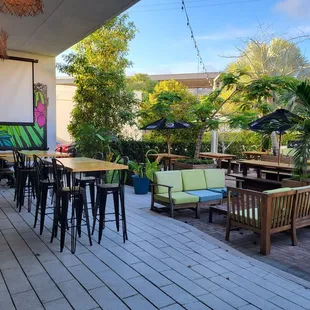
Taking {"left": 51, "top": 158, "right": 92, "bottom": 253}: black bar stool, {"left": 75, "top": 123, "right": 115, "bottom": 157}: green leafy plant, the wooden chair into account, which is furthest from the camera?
{"left": 75, "top": 123, "right": 115, "bottom": 157}: green leafy plant

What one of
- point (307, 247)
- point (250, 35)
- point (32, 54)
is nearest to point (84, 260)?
Result: point (307, 247)

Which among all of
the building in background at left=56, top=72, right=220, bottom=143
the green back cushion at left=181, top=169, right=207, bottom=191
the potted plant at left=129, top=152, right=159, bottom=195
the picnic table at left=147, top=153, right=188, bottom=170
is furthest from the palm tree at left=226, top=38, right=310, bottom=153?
the green back cushion at left=181, top=169, right=207, bottom=191

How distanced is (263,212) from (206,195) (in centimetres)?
160

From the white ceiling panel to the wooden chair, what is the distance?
336 centimetres

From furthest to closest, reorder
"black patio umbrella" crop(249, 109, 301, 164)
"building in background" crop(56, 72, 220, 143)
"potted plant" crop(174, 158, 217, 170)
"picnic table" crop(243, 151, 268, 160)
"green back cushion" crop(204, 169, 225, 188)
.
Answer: "building in background" crop(56, 72, 220, 143)
"picnic table" crop(243, 151, 268, 160)
"potted plant" crop(174, 158, 217, 170)
"green back cushion" crop(204, 169, 225, 188)
"black patio umbrella" crop(249, 109, 301, 164)

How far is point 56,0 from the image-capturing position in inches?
198

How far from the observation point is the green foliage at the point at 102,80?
32.5 feet

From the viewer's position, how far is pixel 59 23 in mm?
6191

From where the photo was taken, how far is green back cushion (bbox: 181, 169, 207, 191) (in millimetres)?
5785

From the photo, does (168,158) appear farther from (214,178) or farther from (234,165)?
(214,178)

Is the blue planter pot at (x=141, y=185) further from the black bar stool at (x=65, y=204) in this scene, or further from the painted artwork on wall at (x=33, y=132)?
the painted artwork on wall at (x=33, y=132)

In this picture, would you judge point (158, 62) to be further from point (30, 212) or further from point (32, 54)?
point (30, 212)

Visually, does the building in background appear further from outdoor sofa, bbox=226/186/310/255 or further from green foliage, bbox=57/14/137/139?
outdoor sofa, bbox=226/186/310/255

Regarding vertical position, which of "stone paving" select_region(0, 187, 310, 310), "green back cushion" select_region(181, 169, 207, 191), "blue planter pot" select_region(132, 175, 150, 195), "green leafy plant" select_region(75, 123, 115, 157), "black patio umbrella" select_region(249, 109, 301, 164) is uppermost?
"black patio umbrella" select_region(249, 109, 301, 164)
